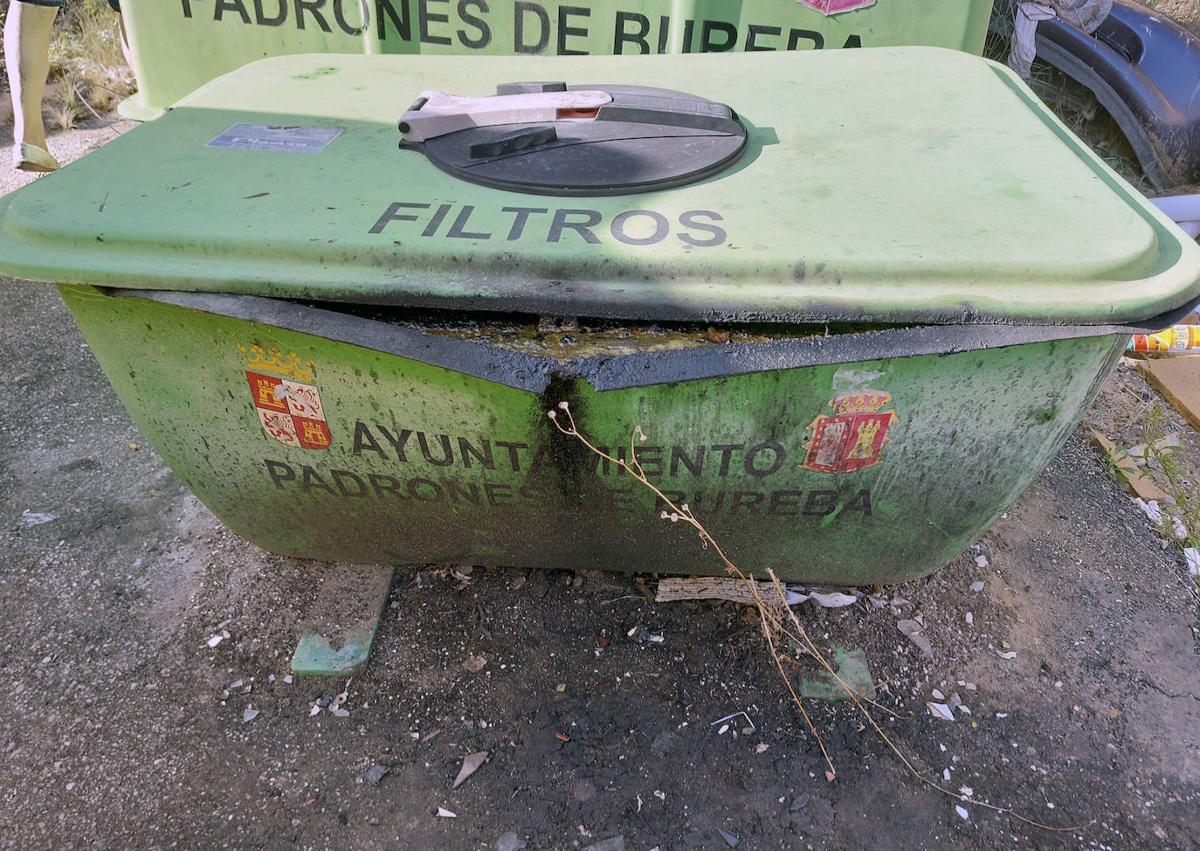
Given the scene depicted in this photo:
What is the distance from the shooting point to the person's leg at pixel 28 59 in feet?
7.23

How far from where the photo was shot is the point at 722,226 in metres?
1.19

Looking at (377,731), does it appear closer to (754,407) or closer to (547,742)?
(547,742)

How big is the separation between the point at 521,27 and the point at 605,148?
1.02 m

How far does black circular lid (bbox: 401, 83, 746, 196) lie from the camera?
1279 millimetres

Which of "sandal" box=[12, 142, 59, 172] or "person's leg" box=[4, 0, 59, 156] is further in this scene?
"person's leg" box=[4, 0, 59, 156]

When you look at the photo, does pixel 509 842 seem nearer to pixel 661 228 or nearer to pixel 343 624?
pixel 343 624

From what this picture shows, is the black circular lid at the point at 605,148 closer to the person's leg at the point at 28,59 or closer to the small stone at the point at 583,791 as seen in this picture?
the small stone at the point at 583,791

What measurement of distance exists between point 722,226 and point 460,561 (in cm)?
98

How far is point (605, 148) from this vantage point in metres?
1.35

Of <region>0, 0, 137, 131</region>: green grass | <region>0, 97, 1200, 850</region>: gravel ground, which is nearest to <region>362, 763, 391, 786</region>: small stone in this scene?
<region>0, 97, 1200, 850</region>: gravel ground

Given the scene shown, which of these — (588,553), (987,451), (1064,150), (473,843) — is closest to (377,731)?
(473,843)

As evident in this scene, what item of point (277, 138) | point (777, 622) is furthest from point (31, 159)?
point (777, 622)

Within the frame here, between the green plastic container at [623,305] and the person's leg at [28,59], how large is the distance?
3.27ft

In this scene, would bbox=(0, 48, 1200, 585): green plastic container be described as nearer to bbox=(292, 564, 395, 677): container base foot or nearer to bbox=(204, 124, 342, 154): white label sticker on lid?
bbox=(204, 124, 342, 154): white label sticker on lid
